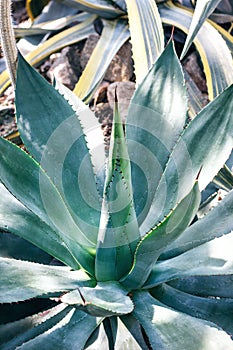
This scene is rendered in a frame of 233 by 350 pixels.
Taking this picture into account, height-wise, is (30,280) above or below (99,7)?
below

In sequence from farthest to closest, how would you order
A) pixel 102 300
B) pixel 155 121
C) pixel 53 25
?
pixel 53 25
pixel 155 121
pixel 102 300

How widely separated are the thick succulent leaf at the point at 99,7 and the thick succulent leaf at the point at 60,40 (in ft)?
0.19

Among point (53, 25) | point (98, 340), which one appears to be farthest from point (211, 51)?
point (98, 340)

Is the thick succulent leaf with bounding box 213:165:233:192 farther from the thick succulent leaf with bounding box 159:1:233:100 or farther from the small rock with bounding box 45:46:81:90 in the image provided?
the small rock with bounding box 45:46:81:90

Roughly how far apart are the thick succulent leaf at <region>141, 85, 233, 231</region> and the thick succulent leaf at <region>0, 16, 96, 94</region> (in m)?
0.79

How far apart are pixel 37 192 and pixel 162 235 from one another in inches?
9.4

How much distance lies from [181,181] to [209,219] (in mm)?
84

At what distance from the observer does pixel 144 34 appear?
1369mm

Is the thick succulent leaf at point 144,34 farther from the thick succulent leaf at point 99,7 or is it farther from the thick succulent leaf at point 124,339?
the thick succulent leaf at point 124,339

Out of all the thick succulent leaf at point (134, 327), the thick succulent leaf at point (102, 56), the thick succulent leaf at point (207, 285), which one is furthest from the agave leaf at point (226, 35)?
the thick succulent leaf at point (134, 327)

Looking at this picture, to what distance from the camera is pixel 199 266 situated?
2.73ft

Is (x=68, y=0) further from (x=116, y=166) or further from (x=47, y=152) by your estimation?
(x=116, y=166)

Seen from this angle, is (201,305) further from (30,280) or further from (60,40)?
(60,40)

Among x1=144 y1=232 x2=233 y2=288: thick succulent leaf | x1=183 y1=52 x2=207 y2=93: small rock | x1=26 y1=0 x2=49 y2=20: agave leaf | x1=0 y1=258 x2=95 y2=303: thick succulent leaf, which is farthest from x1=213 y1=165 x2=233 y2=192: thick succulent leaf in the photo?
x1=26 y1=0 x2=49 y2=20: agave leaf
